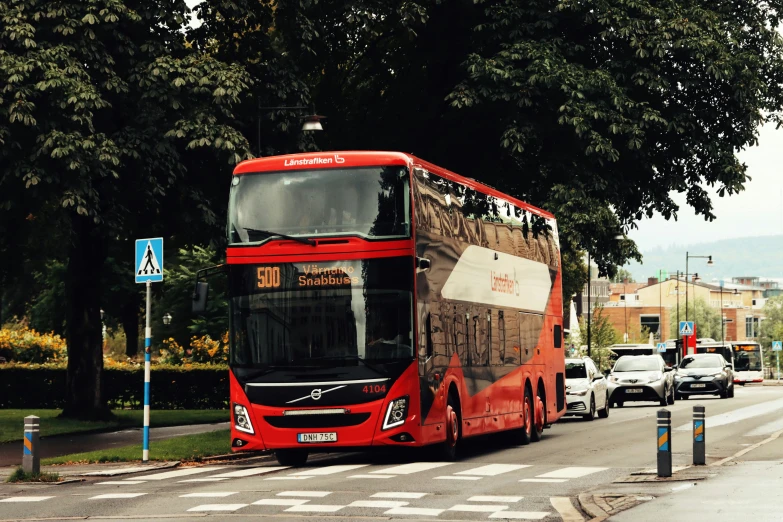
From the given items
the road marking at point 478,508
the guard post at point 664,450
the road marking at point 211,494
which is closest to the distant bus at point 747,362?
the guard post at point 664,450

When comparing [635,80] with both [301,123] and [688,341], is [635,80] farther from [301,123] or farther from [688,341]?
[688,341]

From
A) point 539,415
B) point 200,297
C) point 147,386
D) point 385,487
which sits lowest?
point 385,487

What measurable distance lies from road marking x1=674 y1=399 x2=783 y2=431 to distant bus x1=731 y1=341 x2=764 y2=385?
43.0 meters

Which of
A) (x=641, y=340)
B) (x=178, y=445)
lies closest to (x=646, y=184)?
(x=178, y=445)

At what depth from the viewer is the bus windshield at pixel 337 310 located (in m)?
19.1

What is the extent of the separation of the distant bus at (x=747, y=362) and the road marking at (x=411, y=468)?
72057 mm

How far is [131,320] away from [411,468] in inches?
1589

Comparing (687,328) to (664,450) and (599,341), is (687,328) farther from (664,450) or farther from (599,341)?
(664,450)

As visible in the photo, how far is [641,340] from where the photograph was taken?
164 m

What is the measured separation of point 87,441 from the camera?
26.6m

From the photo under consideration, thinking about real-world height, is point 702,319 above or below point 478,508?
above

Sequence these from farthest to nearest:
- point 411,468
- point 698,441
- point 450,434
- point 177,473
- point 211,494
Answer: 1. point 450,434
2. point 177,473
3. point 411,468
4. point 698,441
5. point 211,494

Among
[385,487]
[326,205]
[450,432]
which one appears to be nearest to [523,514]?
[385,487]

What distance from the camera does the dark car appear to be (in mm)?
53000
